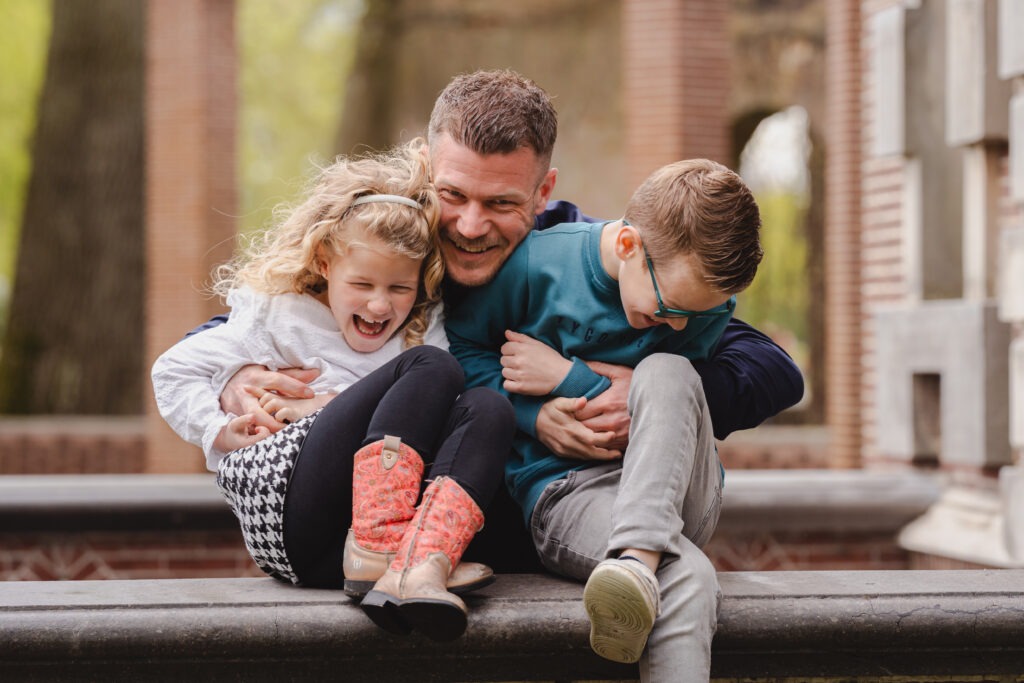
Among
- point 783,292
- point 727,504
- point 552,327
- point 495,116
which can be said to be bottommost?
point 727,504

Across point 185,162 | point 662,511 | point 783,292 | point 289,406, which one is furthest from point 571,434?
point 783,292

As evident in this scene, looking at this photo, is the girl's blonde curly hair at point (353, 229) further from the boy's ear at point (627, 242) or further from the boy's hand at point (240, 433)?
the boy's ear at point (627, 242)

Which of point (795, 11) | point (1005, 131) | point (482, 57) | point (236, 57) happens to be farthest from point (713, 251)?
point (795, 11)

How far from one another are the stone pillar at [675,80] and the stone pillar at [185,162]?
3336 mm

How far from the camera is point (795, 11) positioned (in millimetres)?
13344

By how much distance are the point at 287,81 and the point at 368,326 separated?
2252cm

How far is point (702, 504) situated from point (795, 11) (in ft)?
38.0

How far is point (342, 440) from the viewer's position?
259 cm

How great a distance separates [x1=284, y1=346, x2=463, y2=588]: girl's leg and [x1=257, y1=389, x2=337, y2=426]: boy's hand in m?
0.11

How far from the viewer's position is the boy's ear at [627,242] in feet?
8.52

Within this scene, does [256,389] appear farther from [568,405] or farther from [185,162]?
[185,162]

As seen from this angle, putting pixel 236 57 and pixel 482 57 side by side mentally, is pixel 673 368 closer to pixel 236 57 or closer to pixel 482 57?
pixel 236 57

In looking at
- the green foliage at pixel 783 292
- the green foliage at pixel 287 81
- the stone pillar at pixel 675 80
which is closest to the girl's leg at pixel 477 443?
the stone pillar at pixel 675 80

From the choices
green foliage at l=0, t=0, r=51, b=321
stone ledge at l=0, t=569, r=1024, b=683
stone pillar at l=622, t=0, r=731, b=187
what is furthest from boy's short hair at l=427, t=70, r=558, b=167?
green foliage at l=0, t=0, r=51, b=321
